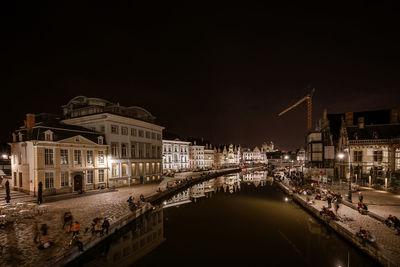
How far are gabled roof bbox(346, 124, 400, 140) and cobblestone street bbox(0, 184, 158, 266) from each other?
130ft

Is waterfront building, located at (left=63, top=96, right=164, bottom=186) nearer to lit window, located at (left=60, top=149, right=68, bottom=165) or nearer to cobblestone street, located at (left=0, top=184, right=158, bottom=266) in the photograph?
lit window, located at (left=60, top=149, right=68, bottom=165)

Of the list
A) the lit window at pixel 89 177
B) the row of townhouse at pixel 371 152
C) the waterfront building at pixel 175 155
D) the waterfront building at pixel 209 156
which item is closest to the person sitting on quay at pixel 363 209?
the row of townhouse at pixel 371 152

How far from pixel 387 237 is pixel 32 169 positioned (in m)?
33.3

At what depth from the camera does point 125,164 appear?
115ft

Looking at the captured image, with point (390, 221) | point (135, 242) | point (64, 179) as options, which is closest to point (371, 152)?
point (390, 221)

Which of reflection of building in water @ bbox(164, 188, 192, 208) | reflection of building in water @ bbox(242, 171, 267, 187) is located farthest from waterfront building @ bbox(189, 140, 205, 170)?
reflection of building in water @ bbox(164, 188, 192, 208)

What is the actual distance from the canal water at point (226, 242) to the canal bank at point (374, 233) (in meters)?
0.55

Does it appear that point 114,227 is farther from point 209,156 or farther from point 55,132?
point 209,156

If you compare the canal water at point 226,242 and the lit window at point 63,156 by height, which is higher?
the lit window at point 63,156

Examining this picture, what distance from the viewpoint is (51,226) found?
14.7 meters

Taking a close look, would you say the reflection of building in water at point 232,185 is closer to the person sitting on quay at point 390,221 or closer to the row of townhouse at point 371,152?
the row of townhouse at point 371,152

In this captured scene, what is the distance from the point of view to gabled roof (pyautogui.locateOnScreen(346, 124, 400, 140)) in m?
34.0

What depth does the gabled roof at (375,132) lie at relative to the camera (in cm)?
3397

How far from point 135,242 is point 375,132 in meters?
40.9
